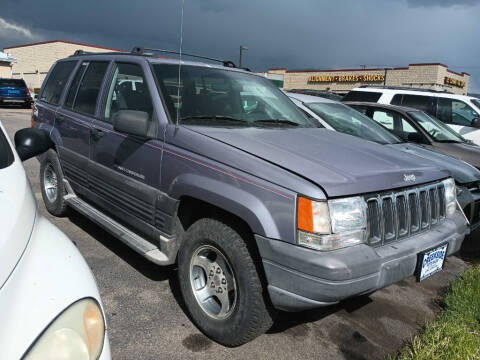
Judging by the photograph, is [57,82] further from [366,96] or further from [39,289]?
[366,96]

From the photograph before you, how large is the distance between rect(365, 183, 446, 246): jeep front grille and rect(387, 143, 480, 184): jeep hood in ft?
5.96

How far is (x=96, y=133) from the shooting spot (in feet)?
12.0

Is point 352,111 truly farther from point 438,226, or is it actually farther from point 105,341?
point 105,341

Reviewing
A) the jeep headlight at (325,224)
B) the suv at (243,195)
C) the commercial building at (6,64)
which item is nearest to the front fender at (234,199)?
the suv at (243,195)

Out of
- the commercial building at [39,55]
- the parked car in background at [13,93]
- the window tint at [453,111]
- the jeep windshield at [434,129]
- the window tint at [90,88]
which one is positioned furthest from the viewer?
the commercial building at [39,55]

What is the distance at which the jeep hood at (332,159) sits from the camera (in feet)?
7.53

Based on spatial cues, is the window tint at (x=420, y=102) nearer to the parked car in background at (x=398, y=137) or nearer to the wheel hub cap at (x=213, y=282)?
the parked car in background at (x=398, y=137)

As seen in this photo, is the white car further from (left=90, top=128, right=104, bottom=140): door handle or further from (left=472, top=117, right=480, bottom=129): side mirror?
(left=472, top=117, right=480, bottom=129): side mirror

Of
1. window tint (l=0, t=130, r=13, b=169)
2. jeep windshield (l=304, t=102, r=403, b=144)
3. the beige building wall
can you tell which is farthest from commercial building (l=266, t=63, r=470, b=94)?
window tint (l=0, t=130, r=13, b=169)

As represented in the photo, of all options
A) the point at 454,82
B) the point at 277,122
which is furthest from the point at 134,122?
the point at 454,82

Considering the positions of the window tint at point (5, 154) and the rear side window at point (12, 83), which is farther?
the rear side window at point (12, 83)

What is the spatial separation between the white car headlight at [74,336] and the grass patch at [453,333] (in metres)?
1.97

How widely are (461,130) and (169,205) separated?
8867 millimetres

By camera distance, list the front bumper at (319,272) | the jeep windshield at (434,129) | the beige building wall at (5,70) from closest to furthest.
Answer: the front bumper at (319,272)
the jeep windshield at (434,129)
the beige building wall at (5,70)
